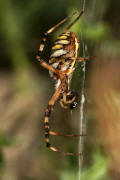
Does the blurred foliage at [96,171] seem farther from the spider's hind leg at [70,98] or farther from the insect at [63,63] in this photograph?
the spider's hind leg at [70,98]

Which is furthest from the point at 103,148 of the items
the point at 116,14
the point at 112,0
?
the point at 112,0

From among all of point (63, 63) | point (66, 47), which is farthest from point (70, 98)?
point (66, 47)

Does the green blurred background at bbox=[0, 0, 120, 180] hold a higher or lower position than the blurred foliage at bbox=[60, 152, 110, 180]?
higher

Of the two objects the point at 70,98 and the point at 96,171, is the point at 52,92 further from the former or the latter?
the point at 96,171

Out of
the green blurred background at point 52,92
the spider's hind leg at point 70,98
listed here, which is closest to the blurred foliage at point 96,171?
the green blurred background at point 52,92

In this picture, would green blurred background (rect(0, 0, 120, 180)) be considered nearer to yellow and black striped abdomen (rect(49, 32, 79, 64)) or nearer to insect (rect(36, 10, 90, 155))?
insect (rect(36, 10, 90, 155))

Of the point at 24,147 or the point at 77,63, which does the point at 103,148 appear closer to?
the point at 77,63

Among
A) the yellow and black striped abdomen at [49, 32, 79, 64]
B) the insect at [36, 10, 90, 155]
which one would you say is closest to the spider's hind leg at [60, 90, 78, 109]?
the insect at [36, 10, 90, 155]
